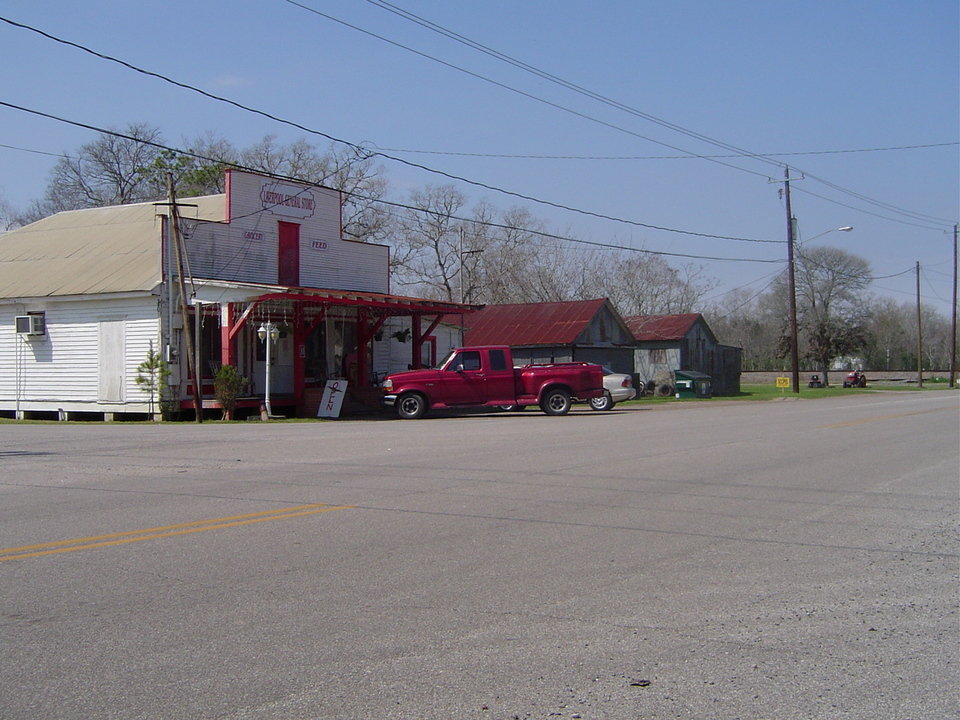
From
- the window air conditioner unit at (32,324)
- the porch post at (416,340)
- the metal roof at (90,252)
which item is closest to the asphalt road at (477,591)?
the metal roof at (90,252)

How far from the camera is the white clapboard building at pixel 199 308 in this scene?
28016 millimetres

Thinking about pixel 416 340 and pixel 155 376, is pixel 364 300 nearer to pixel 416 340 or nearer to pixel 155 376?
pixel 416 340

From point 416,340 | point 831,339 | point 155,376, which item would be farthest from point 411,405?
point 831,339

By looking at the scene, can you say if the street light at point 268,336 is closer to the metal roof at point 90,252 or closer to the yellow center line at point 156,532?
the metal roof at point 90,252

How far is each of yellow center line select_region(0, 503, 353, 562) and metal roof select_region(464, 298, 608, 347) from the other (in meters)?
36.9

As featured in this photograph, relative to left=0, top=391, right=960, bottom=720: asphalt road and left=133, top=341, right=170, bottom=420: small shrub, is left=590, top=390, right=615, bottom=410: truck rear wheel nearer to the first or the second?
left=133, top=341, right=170, bottom=420: small shrub

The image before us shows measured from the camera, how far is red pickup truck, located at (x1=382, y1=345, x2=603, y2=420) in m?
28.3

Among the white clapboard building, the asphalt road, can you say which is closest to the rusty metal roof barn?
the white clapboard building

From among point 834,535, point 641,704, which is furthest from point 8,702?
point 834,535

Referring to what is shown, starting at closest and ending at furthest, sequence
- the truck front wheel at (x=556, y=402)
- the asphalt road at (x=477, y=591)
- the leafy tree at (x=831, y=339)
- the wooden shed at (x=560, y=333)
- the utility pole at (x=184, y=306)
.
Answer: the asphalt road at (x=477, y=591)
the utility pole at (x=184, y=306)
the truck front wheel at (x=556, y=402)
the wooden shed at (x=560, y=333)
the leafy tree at (x=831, y=339)

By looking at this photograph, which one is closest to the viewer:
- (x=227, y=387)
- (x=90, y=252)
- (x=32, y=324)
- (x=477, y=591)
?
(x=477, y=591)

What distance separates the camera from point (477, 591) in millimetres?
6965

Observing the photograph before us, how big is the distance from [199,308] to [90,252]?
6741mm

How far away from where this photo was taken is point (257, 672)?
525 cm
